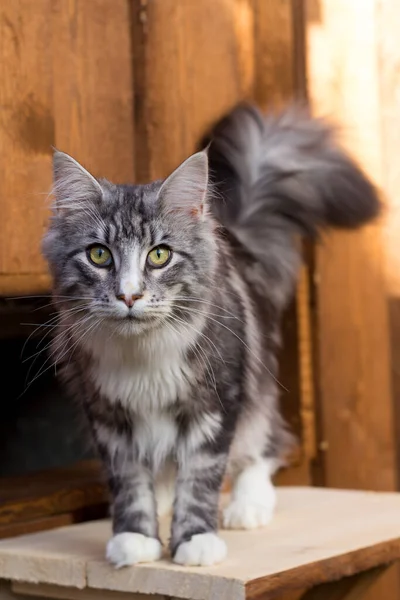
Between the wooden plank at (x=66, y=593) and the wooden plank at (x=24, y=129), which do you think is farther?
the wooden plank at (x=24, y=129)

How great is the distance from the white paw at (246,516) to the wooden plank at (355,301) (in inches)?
30.0

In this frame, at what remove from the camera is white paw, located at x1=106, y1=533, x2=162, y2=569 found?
1.94 m

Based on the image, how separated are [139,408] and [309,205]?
2.88 feet

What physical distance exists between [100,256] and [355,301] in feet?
4.22

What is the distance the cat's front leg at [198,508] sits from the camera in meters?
1.95

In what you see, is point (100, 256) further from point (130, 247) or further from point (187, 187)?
point (187, 187)

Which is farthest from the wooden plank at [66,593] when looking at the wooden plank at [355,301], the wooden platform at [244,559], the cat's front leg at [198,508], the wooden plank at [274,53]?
the wooden plank at [274,53]

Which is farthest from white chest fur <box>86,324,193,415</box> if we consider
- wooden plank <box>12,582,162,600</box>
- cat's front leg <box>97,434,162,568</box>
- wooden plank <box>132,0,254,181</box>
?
wooden plank <box>132,0,254,181</box>

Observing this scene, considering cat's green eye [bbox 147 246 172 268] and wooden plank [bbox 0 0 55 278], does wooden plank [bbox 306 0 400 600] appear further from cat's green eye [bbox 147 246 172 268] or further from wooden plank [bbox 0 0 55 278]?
cat's green eye [bbox 147 246 172 268]

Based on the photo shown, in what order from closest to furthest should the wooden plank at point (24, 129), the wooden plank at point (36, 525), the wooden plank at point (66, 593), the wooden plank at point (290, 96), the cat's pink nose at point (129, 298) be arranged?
the cat's pink nose at point (129, 298)
the wooden plank at point (66, 593)
the wooden plank at point (24, 129)
the wooden plank at point (36, 525)
the wooden plank at point (290, 96)

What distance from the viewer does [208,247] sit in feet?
6.76

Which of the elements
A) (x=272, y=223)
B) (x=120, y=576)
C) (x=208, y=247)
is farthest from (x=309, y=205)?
(x=120, y=576)

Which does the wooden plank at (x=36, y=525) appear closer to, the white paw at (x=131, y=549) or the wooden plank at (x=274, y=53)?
the white paw at (x=131, y=549)

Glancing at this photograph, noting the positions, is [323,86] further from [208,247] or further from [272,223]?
[208,247]
